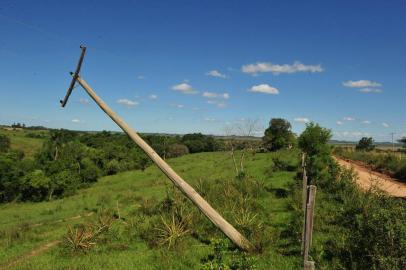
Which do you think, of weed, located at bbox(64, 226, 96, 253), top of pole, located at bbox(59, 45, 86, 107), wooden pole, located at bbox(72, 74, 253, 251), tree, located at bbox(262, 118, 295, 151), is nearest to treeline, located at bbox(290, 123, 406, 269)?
wooden pole, located at bbox(72, 74, 253, 251)

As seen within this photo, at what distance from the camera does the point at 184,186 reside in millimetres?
11453

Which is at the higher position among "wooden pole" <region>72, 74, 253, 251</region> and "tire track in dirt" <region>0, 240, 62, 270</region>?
"wooden pole" <region>72, 74, 253, 251</region>

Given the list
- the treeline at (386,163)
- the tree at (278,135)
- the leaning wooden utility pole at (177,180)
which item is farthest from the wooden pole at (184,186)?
the tree at (278,135)

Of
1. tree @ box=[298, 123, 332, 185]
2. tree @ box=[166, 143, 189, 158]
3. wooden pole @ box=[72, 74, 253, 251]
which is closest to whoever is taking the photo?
wooden pole @ box=[72, 74, 253, 251]

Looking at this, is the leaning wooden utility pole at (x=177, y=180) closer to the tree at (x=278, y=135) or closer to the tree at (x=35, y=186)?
the tree at (x=35, y=186)

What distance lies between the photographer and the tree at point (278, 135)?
53981 mm

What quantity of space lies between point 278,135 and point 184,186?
4659cm

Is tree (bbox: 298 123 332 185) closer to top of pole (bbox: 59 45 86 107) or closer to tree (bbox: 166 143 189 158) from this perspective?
top of pole (bbox: 59 45 86 107)

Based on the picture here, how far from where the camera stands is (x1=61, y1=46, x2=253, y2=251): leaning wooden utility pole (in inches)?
404

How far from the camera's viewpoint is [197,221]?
13.0 metres

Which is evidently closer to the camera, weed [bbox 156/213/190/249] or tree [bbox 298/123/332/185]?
weed [bbox 156/213/190/249]

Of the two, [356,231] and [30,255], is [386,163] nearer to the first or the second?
[356,231]

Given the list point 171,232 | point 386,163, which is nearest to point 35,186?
point 386,163

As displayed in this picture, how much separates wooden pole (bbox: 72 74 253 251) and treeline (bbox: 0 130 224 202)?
120ft
